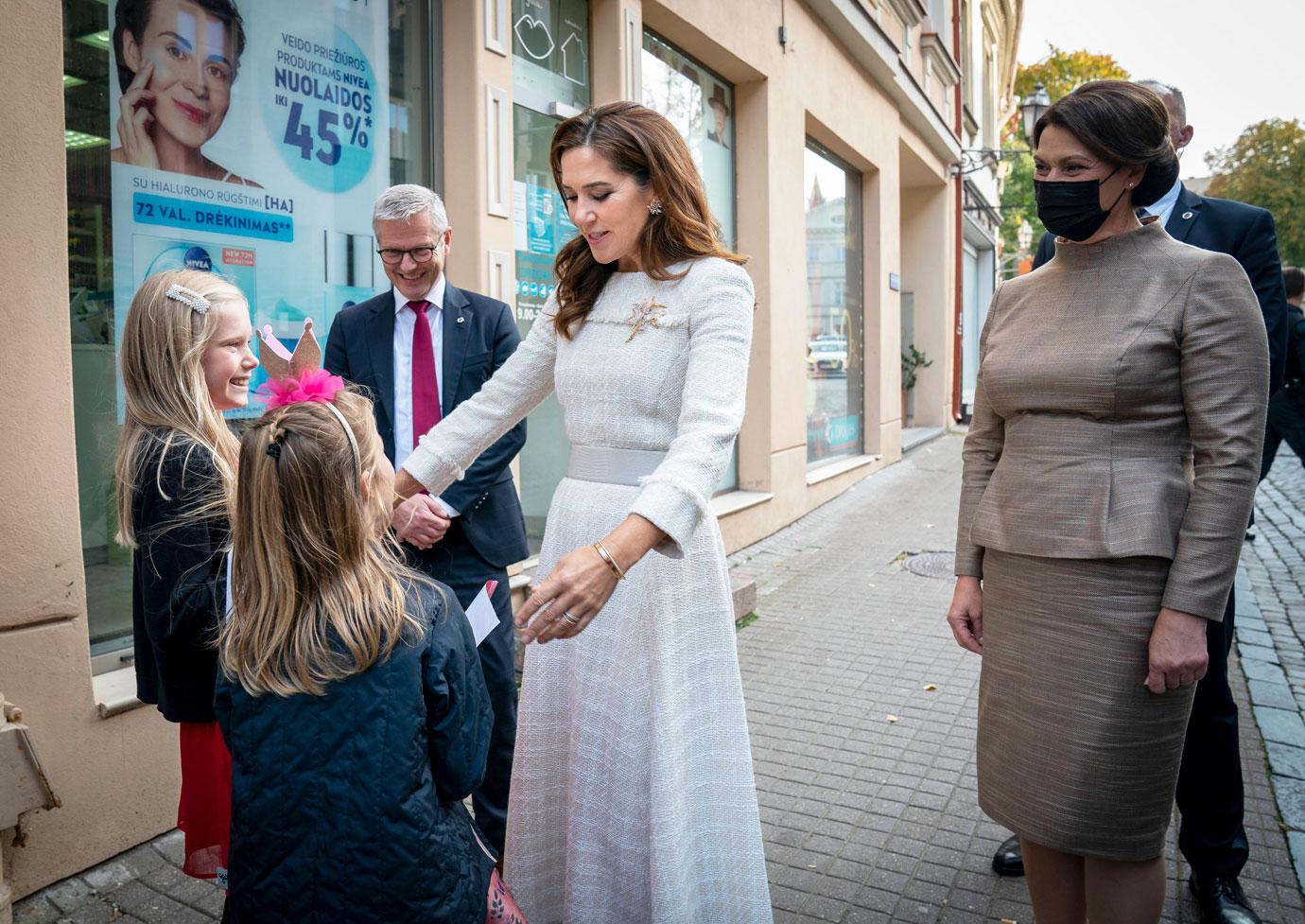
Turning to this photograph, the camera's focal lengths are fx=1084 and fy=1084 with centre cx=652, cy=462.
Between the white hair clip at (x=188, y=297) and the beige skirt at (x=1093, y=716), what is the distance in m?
1.98

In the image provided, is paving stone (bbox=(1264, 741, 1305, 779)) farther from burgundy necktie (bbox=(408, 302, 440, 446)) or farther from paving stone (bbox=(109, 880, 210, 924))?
paving stone (bbox=(109, 880, 210, 924))

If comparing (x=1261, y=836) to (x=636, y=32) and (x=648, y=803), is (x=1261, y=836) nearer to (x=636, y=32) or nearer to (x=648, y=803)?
(x=648, y=803)

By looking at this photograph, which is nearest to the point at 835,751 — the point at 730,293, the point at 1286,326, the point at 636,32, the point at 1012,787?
the point at 1012,787

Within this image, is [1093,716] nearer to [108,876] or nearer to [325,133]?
[108,876]

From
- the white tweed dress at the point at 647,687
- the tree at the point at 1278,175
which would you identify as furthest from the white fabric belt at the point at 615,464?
the tree at the point at 1278,175

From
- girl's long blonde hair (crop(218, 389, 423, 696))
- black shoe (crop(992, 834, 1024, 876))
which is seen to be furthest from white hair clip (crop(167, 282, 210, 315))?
black shoe (crop(992, 834, 1024, 876))

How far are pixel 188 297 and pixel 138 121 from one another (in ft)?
6.47

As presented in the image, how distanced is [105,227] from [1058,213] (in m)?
3.23

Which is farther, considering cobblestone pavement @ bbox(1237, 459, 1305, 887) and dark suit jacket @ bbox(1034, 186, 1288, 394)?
cobblestone pavement @ bbox(1237, 459, 1305, 887)

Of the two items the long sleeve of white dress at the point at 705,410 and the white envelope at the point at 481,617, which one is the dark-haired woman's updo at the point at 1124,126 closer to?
the long sleeve of white dress at the point at 705,410

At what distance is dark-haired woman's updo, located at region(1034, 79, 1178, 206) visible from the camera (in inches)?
91.2

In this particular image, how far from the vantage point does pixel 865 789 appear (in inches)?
162

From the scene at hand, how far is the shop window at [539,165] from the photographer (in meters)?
6.21

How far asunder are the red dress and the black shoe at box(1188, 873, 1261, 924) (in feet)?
8.50
